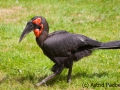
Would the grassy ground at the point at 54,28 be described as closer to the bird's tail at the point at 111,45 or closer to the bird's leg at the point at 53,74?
the bird's leg at the point at 53,74

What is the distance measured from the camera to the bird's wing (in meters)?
4.80

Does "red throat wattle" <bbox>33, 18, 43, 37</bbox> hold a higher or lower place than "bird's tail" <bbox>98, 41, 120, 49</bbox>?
higher

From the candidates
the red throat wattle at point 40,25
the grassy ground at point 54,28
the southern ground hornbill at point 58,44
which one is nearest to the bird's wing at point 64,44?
the southern ground hornbill at point 58,44

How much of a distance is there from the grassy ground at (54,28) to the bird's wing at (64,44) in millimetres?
648

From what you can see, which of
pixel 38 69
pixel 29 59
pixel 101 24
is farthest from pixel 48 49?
pixel 101 24

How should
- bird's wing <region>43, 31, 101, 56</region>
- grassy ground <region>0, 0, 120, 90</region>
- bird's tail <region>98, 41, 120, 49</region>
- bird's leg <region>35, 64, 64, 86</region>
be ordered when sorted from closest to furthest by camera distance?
bird's wing <region>43, 31, 101, 56</region>, bird's leg <region>35, 64, 64, 86</region>, bird's tail <region>98, 41, 120, 49</region>, grassy ground <region>0, 0, 120, 90</region>

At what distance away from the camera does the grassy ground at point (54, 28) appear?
17.2 ft

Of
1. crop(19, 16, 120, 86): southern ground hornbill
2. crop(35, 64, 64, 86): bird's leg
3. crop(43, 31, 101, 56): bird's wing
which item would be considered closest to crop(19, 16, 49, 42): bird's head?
crop(19, 16, 120, 86): southern ground hornbill

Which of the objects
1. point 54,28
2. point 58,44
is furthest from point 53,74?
point 54,28

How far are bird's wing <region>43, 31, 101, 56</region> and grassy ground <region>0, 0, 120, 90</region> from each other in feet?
2.12

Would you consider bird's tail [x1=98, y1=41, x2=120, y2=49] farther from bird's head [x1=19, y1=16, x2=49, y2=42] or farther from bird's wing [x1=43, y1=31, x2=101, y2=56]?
bird's head [x1=19, y1=16, x2=49, y2=42]

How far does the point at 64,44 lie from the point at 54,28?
466 centimetres

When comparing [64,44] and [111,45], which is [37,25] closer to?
[64,44]

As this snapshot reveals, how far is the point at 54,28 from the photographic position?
9.46 m
